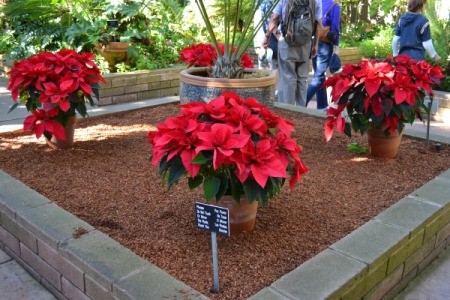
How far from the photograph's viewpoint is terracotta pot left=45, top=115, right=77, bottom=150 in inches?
165

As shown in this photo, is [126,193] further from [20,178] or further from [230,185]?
[230,185]

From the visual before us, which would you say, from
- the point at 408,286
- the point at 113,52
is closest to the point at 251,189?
the point at 408,286

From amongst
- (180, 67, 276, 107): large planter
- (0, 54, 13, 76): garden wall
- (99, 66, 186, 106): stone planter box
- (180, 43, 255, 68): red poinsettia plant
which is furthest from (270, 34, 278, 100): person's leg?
(0, 54, 13, 76): garden wall

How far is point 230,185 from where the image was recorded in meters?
2.58

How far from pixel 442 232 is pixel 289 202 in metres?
1.07

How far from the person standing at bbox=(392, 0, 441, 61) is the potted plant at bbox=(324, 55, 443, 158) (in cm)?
260

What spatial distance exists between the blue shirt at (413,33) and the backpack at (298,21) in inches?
58.5

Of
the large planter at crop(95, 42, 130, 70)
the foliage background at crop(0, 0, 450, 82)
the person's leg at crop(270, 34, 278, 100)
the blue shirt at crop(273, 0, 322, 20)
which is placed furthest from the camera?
the foliage background at crop(0, 0, 450, 82)

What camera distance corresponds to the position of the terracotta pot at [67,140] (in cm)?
418

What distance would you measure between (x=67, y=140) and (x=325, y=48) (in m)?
4.25

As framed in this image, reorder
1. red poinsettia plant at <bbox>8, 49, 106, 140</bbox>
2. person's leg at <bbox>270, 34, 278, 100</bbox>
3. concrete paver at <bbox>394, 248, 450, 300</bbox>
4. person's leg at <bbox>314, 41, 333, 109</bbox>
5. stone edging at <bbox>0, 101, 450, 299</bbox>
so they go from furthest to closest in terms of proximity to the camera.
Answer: person's leg at <bbox>314, 41, 333, 109</bbox> → person's leg at <bbox>270, 34, 278, 100</bbox> → red poinsettia plant at <bbox>8, 49, 106, 140</bbox> → concrete paver at <bbox>394, 248, 450, 300</bbox> → stone edging at <bbox>0, 101, 450, 299</bbox>

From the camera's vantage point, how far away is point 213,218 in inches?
85.3

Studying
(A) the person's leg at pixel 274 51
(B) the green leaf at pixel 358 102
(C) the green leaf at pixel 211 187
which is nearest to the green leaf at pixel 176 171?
(C) the green leaf at pixel 211 187

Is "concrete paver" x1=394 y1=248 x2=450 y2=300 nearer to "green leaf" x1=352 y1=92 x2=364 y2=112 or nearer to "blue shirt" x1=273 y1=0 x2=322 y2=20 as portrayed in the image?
"green leaf" x1=352 y1=92 x2=364 y2=112
